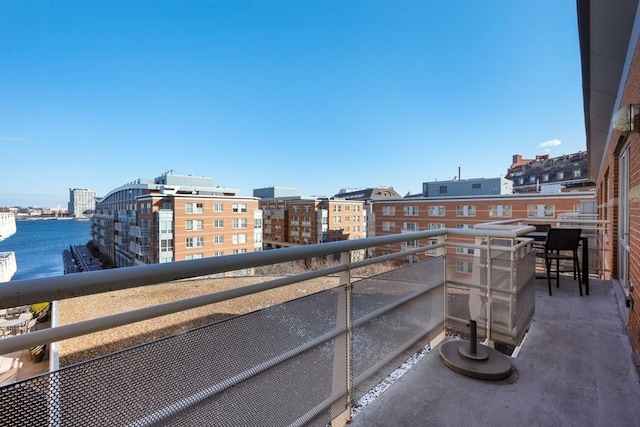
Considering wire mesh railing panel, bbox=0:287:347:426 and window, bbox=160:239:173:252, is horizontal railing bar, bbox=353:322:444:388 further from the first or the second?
window, bbox=160:239:173:252

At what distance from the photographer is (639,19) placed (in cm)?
224

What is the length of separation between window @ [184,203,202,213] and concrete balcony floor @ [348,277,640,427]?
90.1 ft

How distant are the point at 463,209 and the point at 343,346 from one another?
29612 millimetres

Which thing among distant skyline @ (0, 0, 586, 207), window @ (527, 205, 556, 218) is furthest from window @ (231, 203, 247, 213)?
window @ (527, 205, 556, 218)

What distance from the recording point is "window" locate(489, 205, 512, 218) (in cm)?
2553

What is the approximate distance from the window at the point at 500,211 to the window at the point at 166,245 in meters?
28.7

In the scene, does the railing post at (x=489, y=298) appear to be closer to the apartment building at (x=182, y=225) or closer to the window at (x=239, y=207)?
the apartment building at (x=182, y=225)

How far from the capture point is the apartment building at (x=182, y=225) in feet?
85.3

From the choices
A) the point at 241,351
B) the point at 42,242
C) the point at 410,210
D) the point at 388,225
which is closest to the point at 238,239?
the point at 388,225

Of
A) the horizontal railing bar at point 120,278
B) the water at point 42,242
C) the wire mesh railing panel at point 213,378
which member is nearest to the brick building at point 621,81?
the wire mesh railing panel at point 213,378

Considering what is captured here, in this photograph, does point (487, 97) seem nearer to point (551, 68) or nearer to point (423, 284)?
point (551, 68)

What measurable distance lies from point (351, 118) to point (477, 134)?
10.9m

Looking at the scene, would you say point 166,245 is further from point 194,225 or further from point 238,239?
point 238,239

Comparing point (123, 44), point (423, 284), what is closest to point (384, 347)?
point (423, 284)
